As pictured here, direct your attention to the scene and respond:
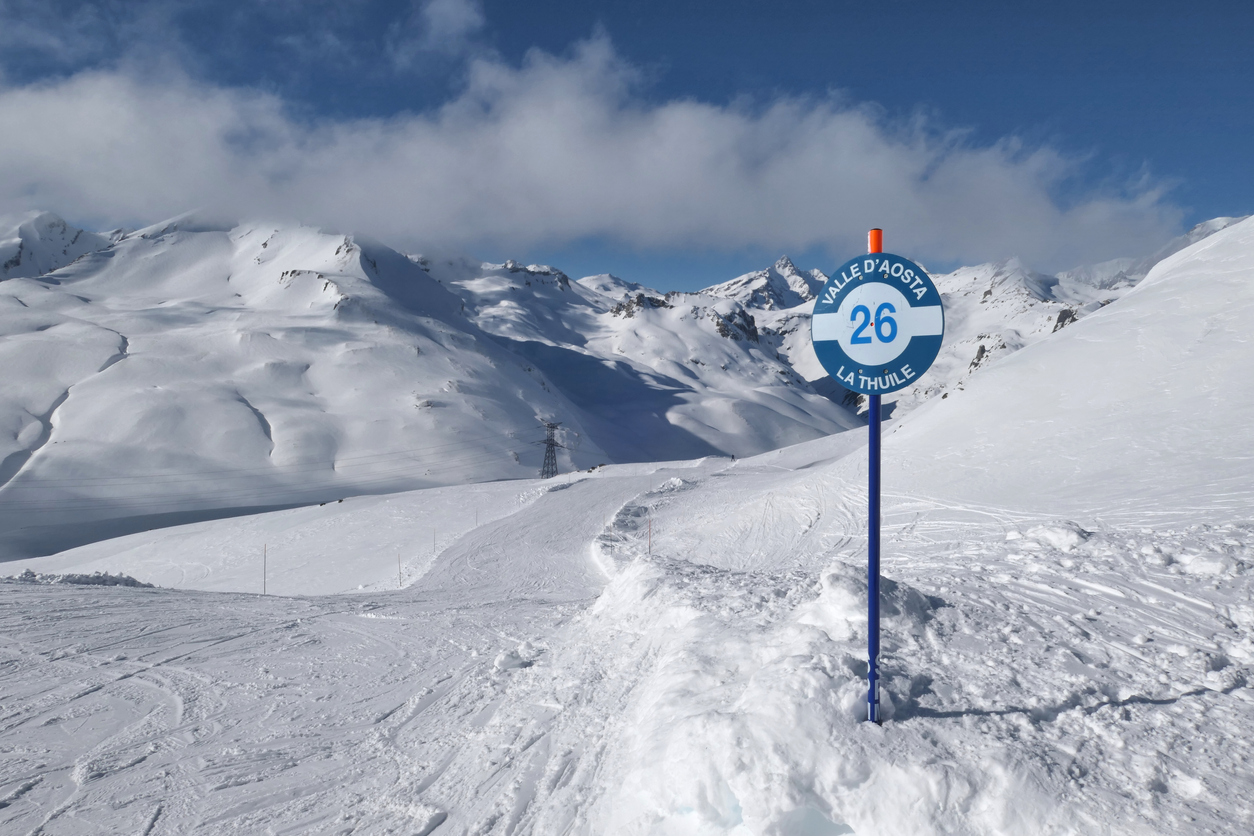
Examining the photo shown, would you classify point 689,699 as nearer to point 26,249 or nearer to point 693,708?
point 693,708

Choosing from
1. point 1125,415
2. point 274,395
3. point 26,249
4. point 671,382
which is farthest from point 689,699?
point 26,249

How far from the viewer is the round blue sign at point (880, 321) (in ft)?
11.7

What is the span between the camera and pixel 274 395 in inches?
2950

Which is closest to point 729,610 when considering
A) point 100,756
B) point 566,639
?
point 566,639

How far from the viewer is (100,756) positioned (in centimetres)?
498

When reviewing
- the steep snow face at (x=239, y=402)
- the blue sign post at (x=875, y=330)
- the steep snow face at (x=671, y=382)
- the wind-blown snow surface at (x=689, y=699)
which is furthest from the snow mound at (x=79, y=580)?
the steep snow face at (x=671, y=382)

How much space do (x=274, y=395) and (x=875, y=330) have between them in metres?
83.3

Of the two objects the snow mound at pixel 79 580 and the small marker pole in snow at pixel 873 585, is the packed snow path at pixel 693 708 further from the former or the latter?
the snow mound at pixel 79 580

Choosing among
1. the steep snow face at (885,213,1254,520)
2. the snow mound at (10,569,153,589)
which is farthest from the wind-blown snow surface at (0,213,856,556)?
the steep snow face at (885,213,1254,520)

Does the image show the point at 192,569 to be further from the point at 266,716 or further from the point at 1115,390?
the point at 1115,390

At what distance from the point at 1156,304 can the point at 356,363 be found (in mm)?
84477

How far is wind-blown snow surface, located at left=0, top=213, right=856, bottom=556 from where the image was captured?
186ft

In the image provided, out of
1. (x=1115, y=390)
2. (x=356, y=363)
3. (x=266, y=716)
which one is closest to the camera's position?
(x=266, y=716)

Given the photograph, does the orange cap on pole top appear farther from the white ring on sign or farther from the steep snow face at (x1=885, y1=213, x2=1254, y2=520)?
the steep snow face at (x1=885, y1=213, x2=1254, y2=520)
